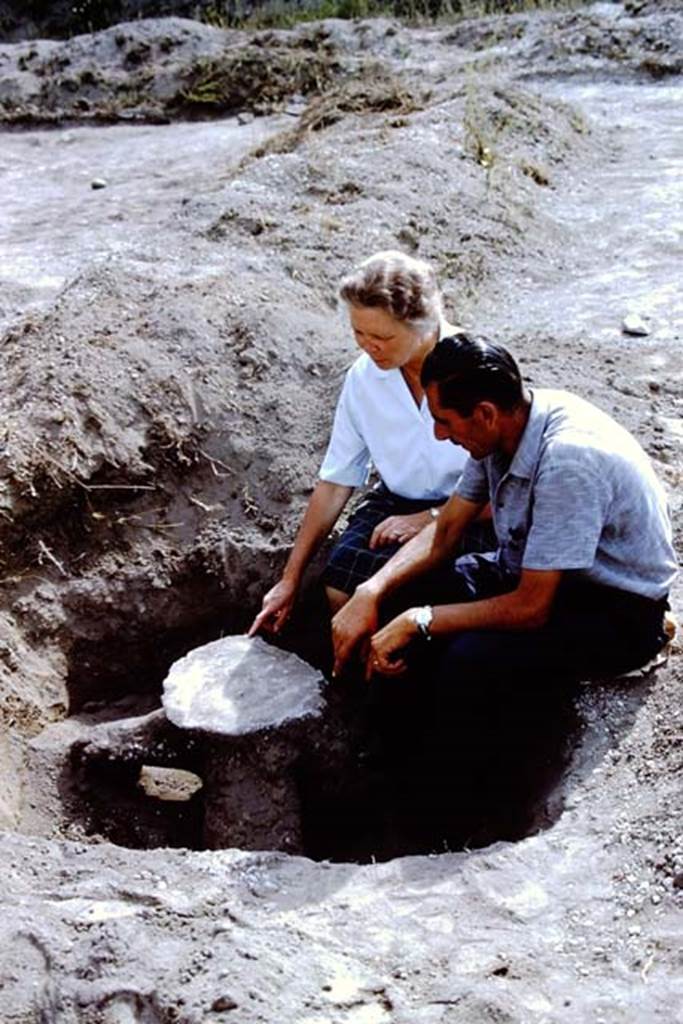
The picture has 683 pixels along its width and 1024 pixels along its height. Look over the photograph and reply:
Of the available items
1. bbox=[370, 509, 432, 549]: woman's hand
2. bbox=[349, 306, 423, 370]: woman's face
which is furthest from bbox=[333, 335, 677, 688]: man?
bbox=[349, 306, 423, 370]: woman's face

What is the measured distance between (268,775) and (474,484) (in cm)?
119

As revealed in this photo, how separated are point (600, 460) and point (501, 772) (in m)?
1.15

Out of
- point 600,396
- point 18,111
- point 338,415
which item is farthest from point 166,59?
point 338,415

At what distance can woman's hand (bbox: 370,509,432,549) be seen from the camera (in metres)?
3.99

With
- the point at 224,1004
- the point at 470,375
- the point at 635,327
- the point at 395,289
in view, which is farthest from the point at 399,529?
the point at 635,327

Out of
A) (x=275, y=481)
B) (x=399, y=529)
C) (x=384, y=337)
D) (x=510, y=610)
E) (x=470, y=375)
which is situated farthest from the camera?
(x=275, y=481)

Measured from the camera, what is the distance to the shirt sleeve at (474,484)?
139 inches

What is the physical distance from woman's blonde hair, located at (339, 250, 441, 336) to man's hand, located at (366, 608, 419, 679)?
0.86 metres

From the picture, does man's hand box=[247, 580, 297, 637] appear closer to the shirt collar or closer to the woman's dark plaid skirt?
the woman's dark plaid skirt

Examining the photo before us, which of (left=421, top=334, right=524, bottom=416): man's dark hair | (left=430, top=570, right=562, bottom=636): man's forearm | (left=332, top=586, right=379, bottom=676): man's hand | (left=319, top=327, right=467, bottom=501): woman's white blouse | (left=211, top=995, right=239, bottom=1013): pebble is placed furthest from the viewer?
(left=319, top=327, right=467, bottom=501): woman's white blouse

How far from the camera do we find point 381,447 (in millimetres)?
4051

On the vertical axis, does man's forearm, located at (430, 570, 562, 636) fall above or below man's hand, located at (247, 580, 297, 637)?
above

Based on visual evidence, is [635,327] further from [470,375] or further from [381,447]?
[470,375]

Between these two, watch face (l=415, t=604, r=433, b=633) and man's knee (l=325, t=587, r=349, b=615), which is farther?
man's knee (l=325, t=587, r=349, b=615)
